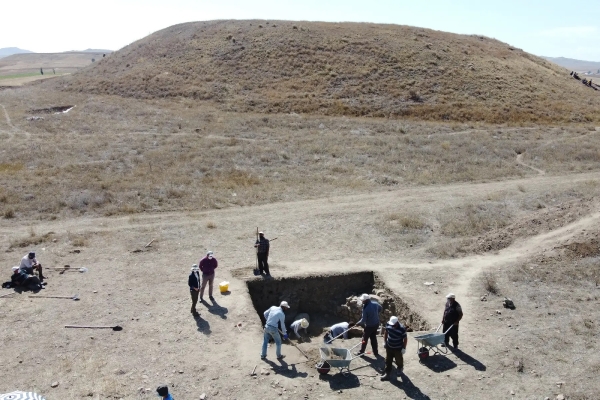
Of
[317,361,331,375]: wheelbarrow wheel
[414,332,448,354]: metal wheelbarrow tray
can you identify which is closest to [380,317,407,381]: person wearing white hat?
[414,332,448,354]: metal wheelbarrow tray

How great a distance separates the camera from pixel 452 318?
12.0 metres

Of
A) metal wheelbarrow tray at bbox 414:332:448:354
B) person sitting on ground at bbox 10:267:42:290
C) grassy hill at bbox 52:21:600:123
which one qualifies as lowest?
person sitting on ground at bbox 10:267:42:290

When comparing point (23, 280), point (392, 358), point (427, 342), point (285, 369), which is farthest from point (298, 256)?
point (23, 280)

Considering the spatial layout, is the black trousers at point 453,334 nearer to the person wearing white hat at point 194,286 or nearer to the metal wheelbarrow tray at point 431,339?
the metal wheelbarrow tray at point 431,339

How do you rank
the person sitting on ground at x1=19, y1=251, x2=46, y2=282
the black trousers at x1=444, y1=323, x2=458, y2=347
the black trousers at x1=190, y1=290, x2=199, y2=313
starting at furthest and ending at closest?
the person sitting on ground at x1=19, y1=251, x2=46, y2=282
the black trousers at x1=190, y1=290, x2=199, y2=313
the black trousers at x1=444, y1=323, x2=458, y2=347

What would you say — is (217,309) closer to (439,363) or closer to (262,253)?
(262,253)

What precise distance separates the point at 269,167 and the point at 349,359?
20.1 metres

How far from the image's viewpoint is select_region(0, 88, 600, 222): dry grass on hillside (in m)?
24.8

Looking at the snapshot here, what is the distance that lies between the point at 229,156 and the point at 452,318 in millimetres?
22043

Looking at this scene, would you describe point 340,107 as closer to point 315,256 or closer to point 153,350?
point 315,256

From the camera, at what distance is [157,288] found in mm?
15555

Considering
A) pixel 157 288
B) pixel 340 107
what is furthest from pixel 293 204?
pixel 340 107

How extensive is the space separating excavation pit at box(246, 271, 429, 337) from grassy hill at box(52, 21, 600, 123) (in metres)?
32.5

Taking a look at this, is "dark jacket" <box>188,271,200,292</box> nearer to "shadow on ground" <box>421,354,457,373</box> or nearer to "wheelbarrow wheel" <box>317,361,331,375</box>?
"wheelbarrow wheel" <box>317,361,331,375</box>
